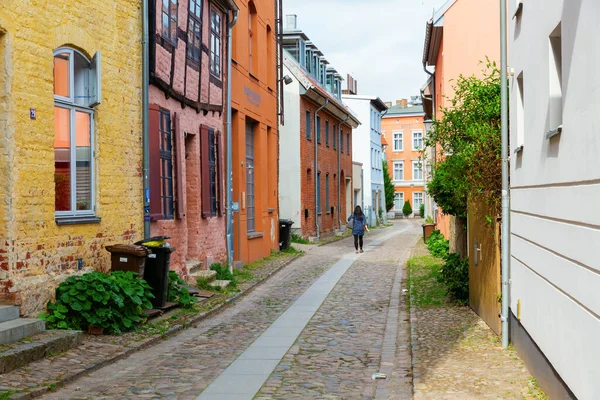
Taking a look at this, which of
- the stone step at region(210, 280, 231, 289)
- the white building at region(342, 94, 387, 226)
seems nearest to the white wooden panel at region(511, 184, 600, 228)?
the stone step at region(210, 280, 231, 289)

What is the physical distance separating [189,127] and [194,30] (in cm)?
192

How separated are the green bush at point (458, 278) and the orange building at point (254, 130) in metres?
7.26

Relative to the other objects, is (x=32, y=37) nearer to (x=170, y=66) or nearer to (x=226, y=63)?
(x=170, y=66)

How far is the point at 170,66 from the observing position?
1357 cm

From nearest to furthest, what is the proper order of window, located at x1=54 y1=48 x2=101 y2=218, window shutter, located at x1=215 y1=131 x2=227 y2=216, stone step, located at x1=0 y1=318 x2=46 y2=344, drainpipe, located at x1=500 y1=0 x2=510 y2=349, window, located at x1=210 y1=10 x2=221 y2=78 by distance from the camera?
stone step, located at x1=0 y1=318 x2=46 y2=344, drainpipe, located at x1=500 y1=0 x2=510 y2=349, window, located at x1=54 y1=48 x2=101 y2=218, window, located at x1=210 y1=10 x2=221 y2=78, window shutter, located at x1=215 y1=131 x2=227 y2=216

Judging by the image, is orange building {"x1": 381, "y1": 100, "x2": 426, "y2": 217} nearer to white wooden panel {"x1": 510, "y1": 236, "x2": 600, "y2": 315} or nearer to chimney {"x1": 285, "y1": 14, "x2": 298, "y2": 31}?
chimney {"x1": 285, "y1": 14, "x2": 298, "y2": 31}

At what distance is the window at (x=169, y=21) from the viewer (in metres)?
13.2

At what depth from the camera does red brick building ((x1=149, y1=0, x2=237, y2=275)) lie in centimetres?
1291

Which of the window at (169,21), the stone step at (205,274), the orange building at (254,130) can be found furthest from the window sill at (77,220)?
the orange building at (254,130)

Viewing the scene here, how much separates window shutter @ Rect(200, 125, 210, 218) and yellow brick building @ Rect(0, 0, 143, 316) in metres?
3.84

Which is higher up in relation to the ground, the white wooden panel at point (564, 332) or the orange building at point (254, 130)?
the orange building at point (254, 130)

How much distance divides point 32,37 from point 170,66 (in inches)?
188

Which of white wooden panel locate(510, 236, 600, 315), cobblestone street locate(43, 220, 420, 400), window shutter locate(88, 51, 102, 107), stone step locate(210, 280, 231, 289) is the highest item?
window shutter locate(88, 51, 102, 107)

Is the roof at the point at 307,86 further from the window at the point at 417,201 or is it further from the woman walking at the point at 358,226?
the window at the point at 417,201
